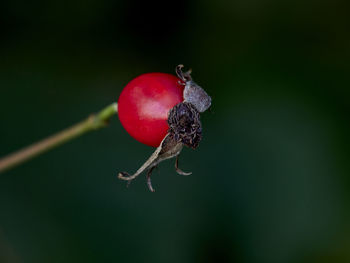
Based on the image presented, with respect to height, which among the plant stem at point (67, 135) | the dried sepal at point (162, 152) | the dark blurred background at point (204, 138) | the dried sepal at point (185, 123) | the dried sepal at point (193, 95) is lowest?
the dried sepal at point (162, 152)

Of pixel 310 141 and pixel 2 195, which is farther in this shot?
pixel 310 141

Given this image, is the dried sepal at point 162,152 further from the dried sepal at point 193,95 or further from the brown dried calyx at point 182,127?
the dried sepal at point 193,95

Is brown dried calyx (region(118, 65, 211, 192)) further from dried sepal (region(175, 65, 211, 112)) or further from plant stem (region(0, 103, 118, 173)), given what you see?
plant stem (region(0, 103, 118, 173))

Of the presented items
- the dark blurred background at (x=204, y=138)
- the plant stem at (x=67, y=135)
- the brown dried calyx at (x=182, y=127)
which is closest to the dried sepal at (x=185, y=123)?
the brown dried calyx at (x=182, y=127)

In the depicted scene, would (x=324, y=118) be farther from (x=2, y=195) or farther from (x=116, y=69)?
(x=2, y=195)

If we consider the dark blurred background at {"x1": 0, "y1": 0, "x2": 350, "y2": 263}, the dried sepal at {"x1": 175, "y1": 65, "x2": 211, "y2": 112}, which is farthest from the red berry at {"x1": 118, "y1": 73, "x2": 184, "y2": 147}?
the dark blurred background at {"x1": 0, "y1": 0, "x2": 350, "y2": 263}

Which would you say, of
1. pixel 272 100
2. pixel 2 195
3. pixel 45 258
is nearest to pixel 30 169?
pixel 2 195

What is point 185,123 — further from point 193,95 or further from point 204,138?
point 204,138

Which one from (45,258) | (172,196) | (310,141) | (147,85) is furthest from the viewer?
(310,141)
